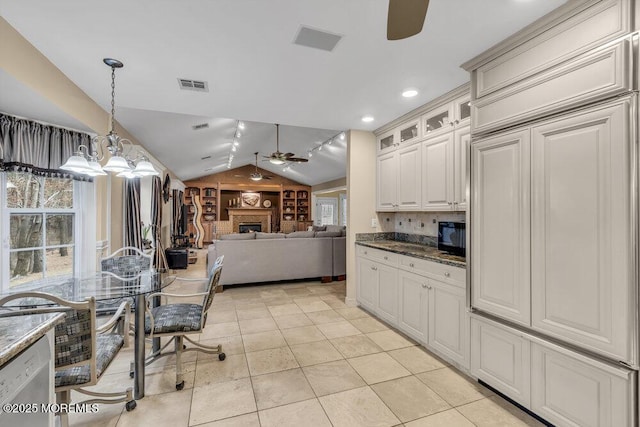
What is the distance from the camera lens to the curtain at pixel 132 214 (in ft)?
13.5

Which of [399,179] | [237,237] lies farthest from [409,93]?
[237,237]

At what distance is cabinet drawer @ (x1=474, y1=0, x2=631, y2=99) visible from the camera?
1493 mm

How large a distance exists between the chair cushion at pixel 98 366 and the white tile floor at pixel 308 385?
46 centimetres

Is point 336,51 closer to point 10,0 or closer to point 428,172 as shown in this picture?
point 428,172

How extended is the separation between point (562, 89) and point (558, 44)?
0.92ft

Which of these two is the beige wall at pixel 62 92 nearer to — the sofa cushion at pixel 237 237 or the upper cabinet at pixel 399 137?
the sofa cushion at pixel 237 237

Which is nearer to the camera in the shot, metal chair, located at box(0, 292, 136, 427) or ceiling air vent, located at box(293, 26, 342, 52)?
metal chair, located at box(0, 292, 136, 427)

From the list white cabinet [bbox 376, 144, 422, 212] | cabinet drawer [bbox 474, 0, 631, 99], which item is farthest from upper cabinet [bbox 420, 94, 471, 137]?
cabinet drawer [bbox 474, 0, 631, 99]

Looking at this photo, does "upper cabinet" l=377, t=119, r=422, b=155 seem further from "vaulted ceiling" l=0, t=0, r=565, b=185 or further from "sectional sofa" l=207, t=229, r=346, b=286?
"sectional sofa" l=207, t=229, r=346, b=286

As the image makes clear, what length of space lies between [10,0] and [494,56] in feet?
9.84

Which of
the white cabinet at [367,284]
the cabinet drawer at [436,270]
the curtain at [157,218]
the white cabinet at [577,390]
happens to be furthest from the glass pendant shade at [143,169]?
the curtain at [157,218]

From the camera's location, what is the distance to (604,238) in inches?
59.0

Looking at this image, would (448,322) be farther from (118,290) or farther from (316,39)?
(118,290)

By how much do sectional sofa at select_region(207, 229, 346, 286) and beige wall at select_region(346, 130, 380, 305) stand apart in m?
1.39
